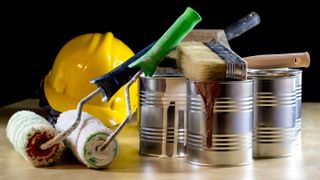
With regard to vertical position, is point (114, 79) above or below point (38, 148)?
above

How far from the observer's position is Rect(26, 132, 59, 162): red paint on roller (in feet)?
4.55

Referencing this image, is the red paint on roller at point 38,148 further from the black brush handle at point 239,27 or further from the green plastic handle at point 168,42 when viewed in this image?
the black brush handle at point 239,27

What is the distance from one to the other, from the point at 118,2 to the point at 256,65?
92 centimetres

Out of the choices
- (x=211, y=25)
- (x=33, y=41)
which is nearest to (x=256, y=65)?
(x=211, y=25)

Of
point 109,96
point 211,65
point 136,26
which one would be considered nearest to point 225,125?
point 211,65

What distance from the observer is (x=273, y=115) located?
4.80 feet

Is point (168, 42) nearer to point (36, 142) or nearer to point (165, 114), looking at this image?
point (165, 114)

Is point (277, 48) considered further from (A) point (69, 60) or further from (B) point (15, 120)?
(B) point (15, 120)

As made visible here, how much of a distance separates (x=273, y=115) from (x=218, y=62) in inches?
7.5

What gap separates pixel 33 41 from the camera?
2.46 m

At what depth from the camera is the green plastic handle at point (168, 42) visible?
142 centimetres


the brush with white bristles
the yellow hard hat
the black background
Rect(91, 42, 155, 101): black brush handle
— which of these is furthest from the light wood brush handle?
the black background

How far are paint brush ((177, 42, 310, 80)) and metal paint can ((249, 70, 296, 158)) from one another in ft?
0.19

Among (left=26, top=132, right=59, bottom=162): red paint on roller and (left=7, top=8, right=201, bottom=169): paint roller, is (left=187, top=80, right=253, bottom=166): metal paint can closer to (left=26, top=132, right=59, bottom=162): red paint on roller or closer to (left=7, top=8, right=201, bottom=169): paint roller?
(left=7, top=8, right=201, bottom=169): paint roller
